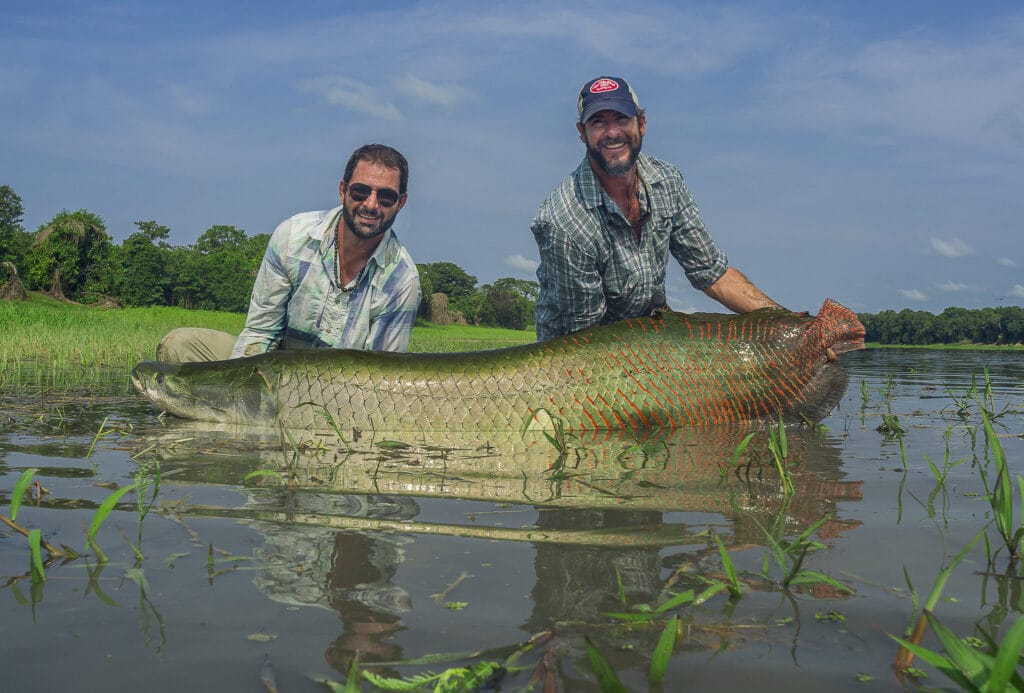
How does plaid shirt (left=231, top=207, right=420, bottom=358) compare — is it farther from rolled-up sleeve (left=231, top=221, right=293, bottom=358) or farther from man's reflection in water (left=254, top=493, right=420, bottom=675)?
man's reflection in water (left=254, top=493, right=420, bottom=675)

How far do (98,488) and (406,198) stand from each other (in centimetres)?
363

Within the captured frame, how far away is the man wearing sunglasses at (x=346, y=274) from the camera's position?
5762 millimetres

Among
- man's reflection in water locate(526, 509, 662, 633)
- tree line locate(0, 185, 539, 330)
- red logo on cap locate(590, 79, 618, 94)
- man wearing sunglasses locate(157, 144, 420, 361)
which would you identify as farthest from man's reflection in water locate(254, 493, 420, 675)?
tree line locate(0, 185, 539, 330)

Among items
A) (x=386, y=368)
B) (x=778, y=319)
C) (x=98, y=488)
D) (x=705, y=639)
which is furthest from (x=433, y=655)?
(x=778, y=319)

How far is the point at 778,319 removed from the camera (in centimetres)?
483

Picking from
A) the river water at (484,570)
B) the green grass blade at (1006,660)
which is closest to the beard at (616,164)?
the river water at (484,570)

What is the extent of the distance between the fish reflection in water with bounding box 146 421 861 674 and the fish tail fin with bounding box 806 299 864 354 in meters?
0.88

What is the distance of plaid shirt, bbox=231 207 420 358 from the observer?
5.84m

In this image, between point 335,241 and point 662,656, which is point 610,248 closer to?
point 335,241

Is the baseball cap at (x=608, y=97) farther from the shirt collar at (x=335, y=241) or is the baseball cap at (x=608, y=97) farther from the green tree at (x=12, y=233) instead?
the green tree at (x=12, y=233)

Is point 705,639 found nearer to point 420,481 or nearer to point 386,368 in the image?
point 420,481

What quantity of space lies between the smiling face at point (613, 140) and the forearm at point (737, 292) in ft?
4.01

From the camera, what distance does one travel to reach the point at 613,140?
5.46m

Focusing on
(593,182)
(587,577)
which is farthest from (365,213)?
(587,577)
